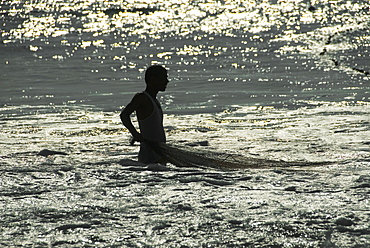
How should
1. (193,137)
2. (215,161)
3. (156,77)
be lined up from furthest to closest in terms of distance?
(193,137) → (215,161) → (156,77)

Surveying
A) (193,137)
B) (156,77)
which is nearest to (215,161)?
(156,77)

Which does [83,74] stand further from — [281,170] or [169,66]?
[281,170]

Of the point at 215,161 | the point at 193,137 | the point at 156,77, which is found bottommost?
the point at 193,137

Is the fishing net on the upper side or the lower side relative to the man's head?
lower

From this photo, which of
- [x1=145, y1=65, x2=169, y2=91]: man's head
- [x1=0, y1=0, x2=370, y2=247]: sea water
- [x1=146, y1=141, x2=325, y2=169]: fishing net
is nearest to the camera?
[x1=0, y1=0, x2=370, y2=247]: sea water

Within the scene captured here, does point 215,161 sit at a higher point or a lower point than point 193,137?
higher

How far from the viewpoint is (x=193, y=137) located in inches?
355

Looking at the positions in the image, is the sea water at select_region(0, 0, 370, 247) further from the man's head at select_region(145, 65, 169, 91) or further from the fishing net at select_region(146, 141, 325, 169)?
the man's head at select_region(145, 65, 169, 91)

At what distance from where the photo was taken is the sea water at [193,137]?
187 inches

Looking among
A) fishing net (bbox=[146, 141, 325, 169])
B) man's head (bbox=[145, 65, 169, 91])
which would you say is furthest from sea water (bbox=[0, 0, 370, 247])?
man's head (bbox=[145, 65, 169, 91])

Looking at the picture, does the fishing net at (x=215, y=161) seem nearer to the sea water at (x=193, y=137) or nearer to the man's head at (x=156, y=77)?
the sea water at (x=193, y=137)

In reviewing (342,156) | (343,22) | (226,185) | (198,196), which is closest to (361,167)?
(342,156)

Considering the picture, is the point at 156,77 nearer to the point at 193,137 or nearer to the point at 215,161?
the point at 215,161

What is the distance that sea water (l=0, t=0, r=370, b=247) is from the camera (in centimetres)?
476
